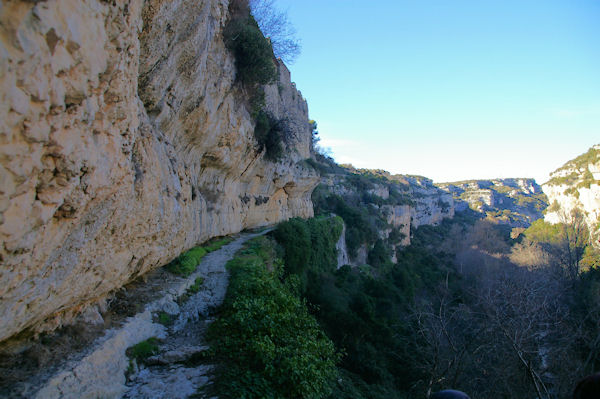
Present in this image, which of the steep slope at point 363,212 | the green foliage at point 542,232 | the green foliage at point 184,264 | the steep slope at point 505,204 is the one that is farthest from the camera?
the steep slope at point 505,204

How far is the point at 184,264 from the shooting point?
6902 mm

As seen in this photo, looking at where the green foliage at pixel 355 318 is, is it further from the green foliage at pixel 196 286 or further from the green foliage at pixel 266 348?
the green foliage at pixel 196 286

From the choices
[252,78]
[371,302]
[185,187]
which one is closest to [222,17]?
[252,78]

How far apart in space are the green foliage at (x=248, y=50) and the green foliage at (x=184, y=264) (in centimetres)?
579

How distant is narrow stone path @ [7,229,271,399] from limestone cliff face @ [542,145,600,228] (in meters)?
39.5

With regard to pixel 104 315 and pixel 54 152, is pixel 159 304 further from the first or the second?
pixel 54 152

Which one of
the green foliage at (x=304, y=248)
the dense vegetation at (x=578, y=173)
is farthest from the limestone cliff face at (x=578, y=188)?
the green foliage at (x=304, y=248)

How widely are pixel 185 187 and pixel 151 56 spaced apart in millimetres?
2858

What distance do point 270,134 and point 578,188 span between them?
166ft

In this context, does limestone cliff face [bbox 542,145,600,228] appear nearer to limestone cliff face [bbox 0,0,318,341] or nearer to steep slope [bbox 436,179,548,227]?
steep slope [bbox 436,179,548,227]

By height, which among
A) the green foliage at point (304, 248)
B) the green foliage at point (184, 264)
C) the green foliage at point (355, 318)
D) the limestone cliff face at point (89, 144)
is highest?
the limestone cliff face at point (89, 144)

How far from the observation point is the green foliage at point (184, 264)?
6.67 metres

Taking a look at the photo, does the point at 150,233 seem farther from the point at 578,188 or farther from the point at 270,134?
the point at 578,188

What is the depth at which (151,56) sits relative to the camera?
5020 mm
